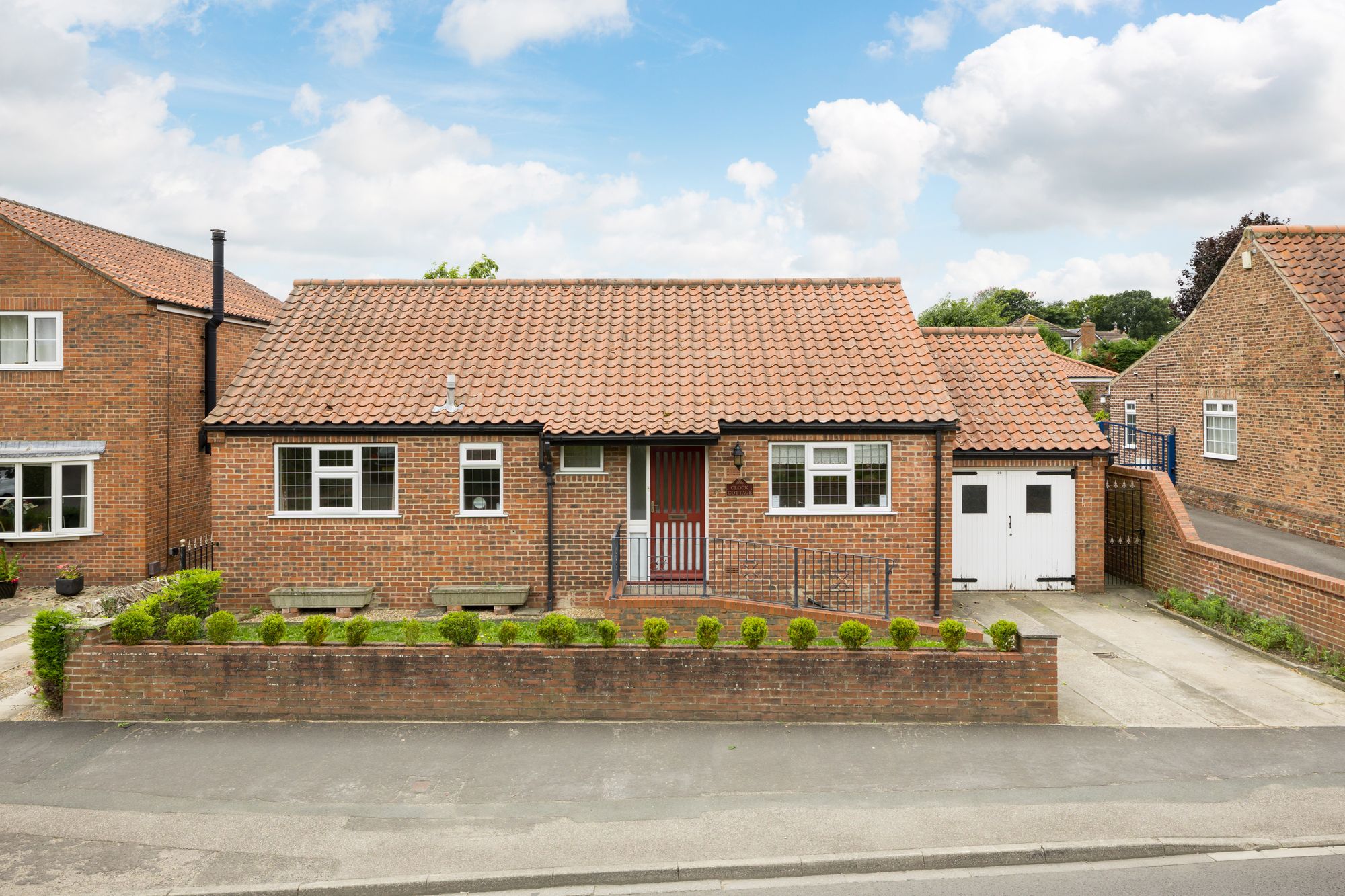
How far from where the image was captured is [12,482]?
15.4m

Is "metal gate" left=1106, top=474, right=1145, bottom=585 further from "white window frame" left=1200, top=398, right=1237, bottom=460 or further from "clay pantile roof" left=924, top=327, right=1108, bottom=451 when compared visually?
"white window frame" left=1200, top=398, right=1237, bottom=460

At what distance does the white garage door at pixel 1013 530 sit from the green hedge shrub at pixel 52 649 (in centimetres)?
1245

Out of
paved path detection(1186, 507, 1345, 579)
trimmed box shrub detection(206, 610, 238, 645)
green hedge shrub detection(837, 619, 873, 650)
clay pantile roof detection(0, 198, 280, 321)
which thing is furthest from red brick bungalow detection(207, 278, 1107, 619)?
clay pantile roof detection(0, 198, 280, 321)

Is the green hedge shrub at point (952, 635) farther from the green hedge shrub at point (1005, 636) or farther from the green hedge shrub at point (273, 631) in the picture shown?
the green hedge shrub at point (273, 631)

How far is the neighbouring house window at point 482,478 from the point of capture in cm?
1277

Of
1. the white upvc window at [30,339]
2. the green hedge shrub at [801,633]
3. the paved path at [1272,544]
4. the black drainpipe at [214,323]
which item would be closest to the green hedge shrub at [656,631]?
the green hedge shrub at [801,633]

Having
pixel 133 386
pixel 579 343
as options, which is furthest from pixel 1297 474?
pixel 133 386

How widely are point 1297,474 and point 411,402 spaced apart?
55.3 ft

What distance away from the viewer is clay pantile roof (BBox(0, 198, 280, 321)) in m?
15.9

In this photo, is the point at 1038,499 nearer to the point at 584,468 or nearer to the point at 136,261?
the point at 584,468

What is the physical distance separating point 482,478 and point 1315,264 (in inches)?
668

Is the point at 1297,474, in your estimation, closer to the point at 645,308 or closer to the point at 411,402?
the point at 645,308

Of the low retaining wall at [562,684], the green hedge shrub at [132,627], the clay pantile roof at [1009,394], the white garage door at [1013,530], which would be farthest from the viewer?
the white garage door at [1013,530]

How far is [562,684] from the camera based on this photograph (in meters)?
8.72
